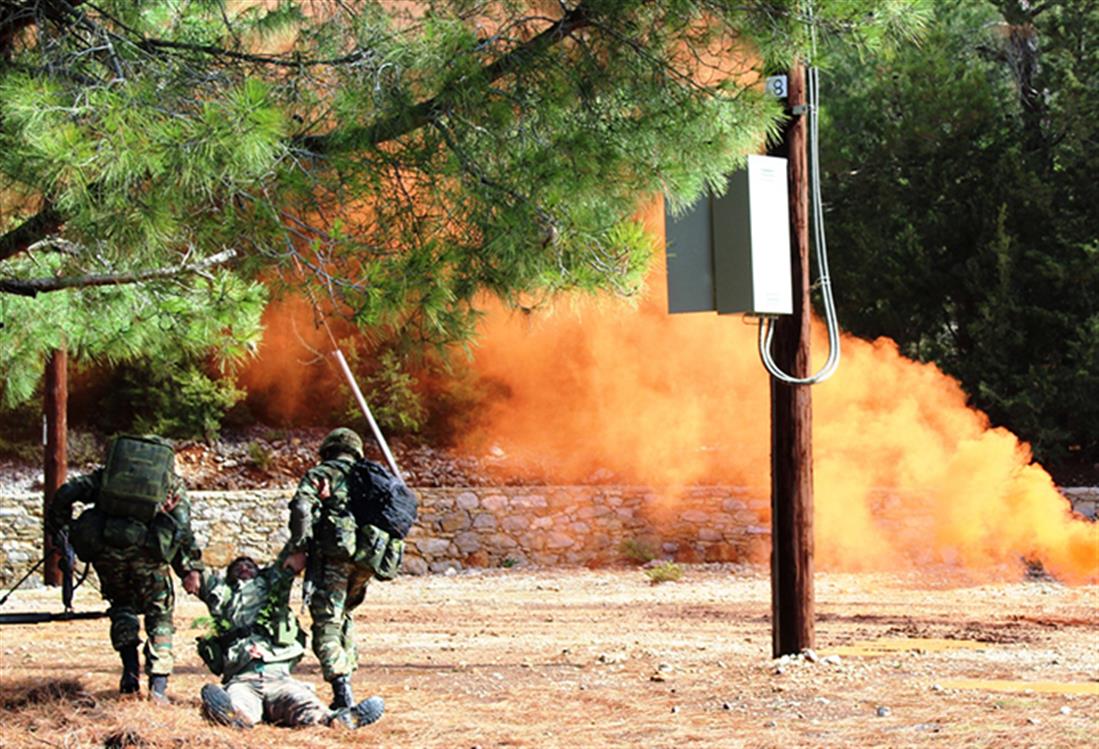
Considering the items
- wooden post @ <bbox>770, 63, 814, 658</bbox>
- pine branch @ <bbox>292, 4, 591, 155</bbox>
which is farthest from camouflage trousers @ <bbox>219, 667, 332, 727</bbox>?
wooden post @ <bbox>770, 63, 814, 658</bbox>

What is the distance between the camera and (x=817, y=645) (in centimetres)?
1118

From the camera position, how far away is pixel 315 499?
7.75 meters

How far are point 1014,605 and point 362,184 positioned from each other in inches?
371

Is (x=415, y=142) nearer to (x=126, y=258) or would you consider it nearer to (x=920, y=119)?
(x=126, y=258)

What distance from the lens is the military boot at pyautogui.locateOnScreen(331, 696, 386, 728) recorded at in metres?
7.55

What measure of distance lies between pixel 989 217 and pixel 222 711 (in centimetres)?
1598

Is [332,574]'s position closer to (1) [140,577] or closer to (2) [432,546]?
(1) [140,577]

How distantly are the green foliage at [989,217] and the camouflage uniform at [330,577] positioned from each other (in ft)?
44.9

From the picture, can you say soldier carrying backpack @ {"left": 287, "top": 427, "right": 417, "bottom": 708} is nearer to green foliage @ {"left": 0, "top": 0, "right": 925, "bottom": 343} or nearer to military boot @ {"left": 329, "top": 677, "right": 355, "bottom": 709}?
military boot @ {"left": 329, "top": 677, "right": 355, "bottom": 709}

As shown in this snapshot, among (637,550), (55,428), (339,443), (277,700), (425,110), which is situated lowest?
(637,550)

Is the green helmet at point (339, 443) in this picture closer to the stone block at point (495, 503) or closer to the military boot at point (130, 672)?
the military boot at point (130, 672)

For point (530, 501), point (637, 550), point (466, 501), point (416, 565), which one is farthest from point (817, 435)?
point (416, 565)

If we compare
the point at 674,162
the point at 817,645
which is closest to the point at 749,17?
the point at 674,162

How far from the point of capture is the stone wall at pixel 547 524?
18.2 m
